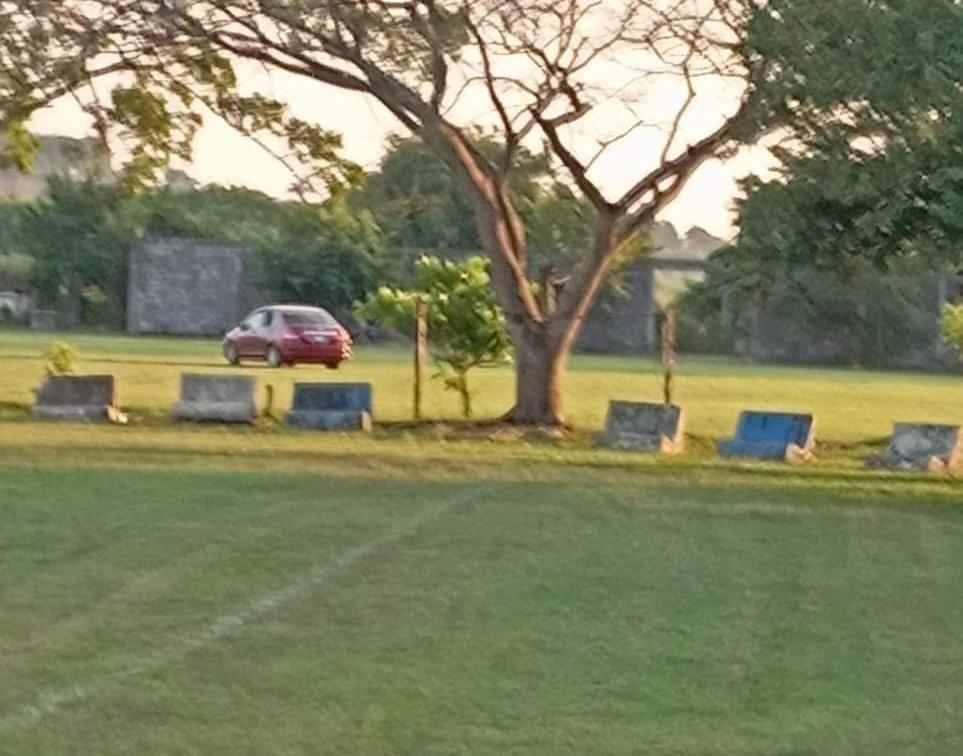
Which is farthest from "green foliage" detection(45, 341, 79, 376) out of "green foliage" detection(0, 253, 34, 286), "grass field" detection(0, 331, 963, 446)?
"green foliage" detection(0, 253, 34, 286)

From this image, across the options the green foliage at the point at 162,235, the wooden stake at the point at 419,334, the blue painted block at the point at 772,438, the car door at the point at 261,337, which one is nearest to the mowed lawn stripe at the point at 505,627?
the blue painted block at the point at 772,438

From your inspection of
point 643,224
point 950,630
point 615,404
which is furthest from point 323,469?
point 950,630

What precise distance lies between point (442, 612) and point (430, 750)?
334 centimetres

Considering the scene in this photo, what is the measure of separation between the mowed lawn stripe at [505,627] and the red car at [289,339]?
26.6 meters

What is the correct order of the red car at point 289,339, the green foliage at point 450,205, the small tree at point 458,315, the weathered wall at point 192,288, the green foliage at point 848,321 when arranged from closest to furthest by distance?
the small tree at point 458,315
the green foliage at point 450,205
the red car at point 289,339
the green foliage at point 848,321
the weathered wall at point 192,288

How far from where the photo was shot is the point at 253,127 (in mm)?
26859

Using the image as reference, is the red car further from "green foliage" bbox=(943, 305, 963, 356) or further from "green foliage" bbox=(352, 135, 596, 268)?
"green foliage" bbox=(943, 305, 963, 356)

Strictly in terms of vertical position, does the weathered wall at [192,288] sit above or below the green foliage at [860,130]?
below

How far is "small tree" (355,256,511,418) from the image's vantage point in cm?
2709

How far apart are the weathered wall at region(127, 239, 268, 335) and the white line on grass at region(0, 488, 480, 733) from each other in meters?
51.6

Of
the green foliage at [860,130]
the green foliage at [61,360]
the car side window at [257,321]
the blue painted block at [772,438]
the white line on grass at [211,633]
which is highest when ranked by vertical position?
the green foliage at [860,130]

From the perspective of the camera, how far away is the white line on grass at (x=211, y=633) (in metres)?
8.27

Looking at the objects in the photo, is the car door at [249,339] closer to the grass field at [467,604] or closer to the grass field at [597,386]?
the grass field at [597,386]

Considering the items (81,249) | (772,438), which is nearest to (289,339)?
(772,438)
